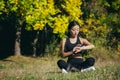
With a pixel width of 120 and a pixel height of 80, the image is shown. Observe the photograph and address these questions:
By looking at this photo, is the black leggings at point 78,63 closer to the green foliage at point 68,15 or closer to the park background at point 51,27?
the park background at point 51,27

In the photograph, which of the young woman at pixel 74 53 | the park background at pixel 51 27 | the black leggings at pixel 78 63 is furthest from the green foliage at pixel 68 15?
the black leggings at pixel 78 63

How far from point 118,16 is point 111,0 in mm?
1442

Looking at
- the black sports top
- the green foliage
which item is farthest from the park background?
the black sports top

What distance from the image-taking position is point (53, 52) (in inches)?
1266

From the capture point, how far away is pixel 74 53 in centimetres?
1187

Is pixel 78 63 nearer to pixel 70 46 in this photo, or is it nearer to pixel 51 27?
pixel 70 46

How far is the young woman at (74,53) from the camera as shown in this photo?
38.8 ft

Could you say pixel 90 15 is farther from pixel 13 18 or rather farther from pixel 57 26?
pixel 13 18

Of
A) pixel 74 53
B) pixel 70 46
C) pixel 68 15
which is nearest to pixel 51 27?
pixel 68 15

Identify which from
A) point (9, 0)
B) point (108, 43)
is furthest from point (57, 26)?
point (108, 43)

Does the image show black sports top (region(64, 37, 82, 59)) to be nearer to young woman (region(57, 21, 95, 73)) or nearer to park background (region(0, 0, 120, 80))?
young woman (region(57, 21, 95, 73))

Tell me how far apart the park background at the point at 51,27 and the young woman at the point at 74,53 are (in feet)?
52.2

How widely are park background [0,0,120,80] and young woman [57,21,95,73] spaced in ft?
52.2

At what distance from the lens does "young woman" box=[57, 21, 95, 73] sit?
11812mm
